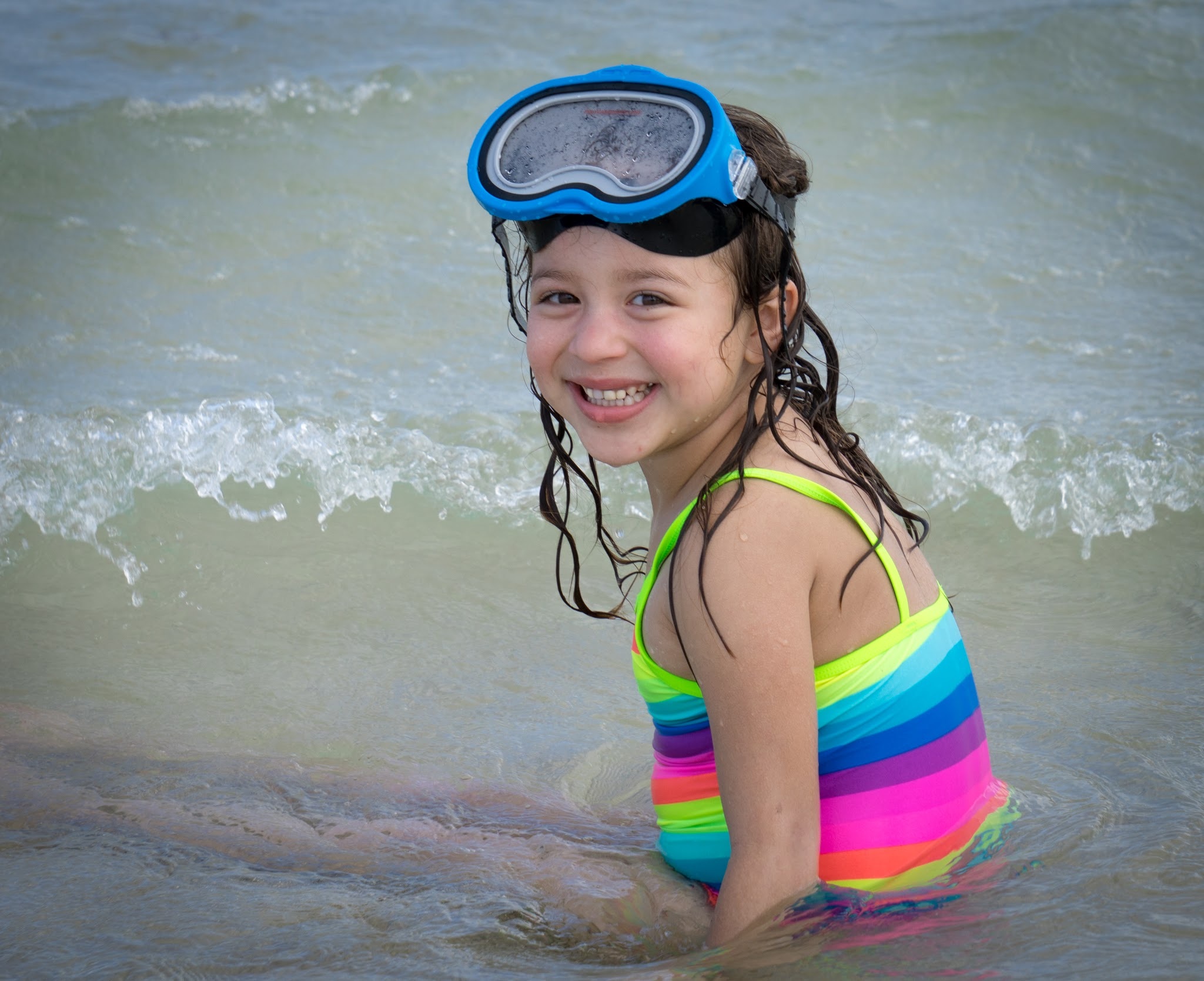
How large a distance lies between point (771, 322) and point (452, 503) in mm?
2552

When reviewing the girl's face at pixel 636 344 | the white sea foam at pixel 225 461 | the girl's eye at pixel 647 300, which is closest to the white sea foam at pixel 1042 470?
the white sea foam at pixel 225 461

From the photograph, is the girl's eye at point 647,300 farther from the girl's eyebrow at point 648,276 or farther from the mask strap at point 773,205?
the mask strap at point 773,205

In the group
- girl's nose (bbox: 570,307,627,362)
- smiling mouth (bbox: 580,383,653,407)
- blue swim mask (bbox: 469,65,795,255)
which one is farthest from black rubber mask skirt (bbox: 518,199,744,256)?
smiling mouth (bbox: 580,383,653,407)

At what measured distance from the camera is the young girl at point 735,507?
1.92m

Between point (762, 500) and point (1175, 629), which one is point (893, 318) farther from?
point (762, 500)

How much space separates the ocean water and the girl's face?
86cm

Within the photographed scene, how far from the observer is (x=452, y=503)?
4.58 m

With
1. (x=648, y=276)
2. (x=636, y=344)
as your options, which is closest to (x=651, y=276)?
(x=648, y=276)

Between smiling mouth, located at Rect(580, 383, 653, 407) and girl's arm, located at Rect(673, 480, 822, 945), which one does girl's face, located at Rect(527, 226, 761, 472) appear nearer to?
smiling mouth, located at Rect(580, 383, 653, 407)

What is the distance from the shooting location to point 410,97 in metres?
Result: 8.95

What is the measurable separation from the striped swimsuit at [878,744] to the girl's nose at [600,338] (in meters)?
0.29

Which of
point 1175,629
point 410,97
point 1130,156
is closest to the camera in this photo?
point 1175,629

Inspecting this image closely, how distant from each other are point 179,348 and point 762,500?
13.9 ft

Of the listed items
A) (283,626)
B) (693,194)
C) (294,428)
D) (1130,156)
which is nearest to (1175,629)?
(693,194)
